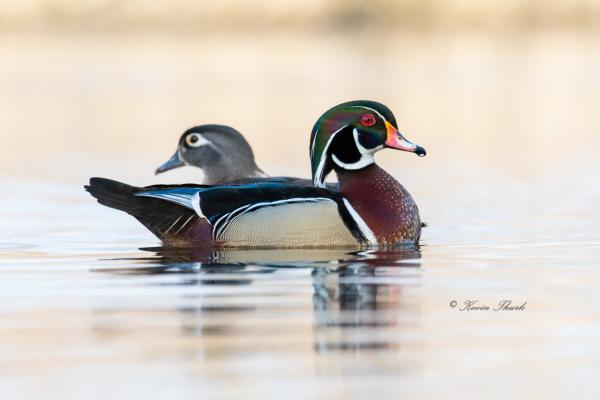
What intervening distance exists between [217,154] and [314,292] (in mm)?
5898

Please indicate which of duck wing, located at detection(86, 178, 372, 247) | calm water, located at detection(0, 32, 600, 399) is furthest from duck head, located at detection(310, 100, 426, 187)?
calm water, located at detection(0, 32, 600, 399)

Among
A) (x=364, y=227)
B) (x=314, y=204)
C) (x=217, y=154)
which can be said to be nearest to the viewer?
(x=314, y=204)

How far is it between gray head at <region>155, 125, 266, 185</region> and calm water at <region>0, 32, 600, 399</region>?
0.87 metres

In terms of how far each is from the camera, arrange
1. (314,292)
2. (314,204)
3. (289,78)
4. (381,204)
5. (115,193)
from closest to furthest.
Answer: (314,292)
(314,204)
(381,204)
(115,193)
(289,78)

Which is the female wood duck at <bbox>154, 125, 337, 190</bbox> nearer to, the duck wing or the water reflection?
the water reflection

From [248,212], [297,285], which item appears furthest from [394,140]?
[297,285]

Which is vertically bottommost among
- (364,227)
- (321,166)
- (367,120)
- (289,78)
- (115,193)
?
(364,227)

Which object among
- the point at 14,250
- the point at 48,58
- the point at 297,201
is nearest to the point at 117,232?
the point at 14,250

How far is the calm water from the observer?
6.76m

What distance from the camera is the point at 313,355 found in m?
7.14

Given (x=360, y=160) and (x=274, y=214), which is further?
(x=360, y=160)

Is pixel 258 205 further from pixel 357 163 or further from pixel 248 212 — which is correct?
pixel 357 163

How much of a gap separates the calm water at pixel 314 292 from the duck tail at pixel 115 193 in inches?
14.1

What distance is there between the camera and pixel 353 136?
11.6 m
